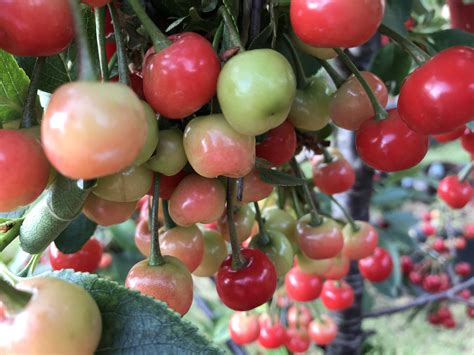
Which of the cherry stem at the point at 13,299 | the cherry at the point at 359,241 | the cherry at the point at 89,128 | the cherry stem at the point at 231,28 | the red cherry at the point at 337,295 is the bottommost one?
the red cherry at the point at 337,295

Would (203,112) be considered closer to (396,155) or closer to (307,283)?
(396,155)

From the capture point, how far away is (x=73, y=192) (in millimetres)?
342

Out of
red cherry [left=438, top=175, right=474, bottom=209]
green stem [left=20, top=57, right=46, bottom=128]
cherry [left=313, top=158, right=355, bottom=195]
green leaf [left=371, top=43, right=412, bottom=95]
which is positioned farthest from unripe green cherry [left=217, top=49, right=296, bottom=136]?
red cherry [left=438, top=175, right=474, bottom=209]

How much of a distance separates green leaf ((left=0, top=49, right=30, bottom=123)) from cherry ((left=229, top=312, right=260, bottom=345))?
77cm

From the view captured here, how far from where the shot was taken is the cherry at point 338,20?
0.30 metres

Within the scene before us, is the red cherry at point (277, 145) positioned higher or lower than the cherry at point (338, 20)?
lower

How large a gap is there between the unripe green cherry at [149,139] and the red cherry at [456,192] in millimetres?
702

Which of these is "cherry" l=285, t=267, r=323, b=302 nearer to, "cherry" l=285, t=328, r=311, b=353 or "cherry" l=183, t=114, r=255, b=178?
"cherry" l=285, t=328, r=311, b=353

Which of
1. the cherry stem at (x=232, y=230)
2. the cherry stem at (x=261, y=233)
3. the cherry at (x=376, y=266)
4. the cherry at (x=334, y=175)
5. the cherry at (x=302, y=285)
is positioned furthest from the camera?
Result: the cherry at (x=376, y=266)

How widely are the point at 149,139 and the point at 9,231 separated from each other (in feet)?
0.51

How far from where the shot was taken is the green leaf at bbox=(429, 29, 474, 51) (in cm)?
63

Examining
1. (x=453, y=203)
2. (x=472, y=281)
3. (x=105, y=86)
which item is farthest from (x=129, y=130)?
(x=472, y=281)

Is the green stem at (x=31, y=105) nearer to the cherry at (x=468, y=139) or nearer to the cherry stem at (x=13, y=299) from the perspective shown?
the cherry stem at (x=13, y=299)

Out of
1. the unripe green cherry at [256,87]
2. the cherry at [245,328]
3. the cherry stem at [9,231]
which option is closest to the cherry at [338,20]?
the unripe green cherry at [256,87]
